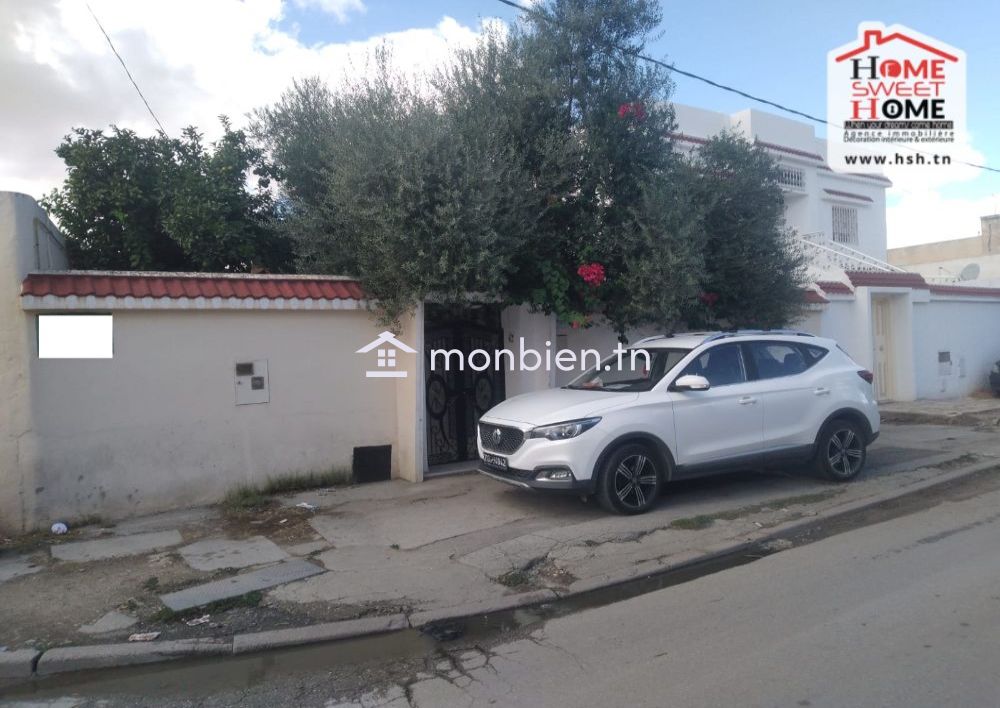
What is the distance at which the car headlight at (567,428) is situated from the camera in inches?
280

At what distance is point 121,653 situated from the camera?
15.9 ft

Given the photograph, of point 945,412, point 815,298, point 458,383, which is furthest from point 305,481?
point 945,412

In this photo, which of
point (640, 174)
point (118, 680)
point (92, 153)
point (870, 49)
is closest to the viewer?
point (118, 680)

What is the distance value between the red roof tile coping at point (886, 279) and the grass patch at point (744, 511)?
831 centimetres

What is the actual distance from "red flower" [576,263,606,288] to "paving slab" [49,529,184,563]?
5440 mm

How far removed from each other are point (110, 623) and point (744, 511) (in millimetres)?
5785

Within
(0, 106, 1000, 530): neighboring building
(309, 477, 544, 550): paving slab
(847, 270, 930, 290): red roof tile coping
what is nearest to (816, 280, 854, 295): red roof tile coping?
(847, 270, 930, 290): red roof tile coping

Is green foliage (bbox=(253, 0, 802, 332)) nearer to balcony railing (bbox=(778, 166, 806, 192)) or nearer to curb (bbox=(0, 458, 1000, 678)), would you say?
curb (bbox=(0, 458, 1000, 678))

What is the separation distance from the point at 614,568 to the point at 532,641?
1.43 meters

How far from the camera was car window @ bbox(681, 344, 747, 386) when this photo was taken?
26.0 ft

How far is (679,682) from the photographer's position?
413 cm

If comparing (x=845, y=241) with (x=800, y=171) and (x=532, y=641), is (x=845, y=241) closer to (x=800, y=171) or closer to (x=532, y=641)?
(x=800, y=171)

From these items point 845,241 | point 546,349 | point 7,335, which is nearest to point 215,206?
point 7,335

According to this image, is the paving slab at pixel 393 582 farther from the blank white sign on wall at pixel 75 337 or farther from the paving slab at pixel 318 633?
the blank white sign on wall at pixel 75 337
